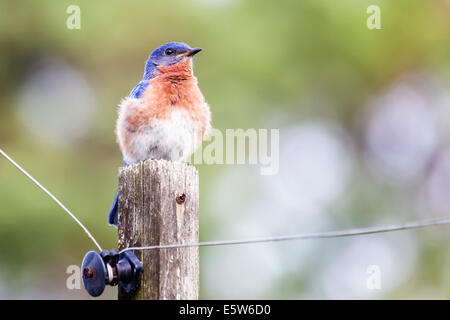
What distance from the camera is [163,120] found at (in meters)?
5.02

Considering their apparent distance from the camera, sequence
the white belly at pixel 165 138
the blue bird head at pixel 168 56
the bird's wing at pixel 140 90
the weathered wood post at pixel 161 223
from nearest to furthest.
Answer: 1. the weathered wood post at pixel 161 223
2. the white belly at pixel 165 138
3. the bird's wing at pixel 140 90
4. the blue bird head at pixel 168 56

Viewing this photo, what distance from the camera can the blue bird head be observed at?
5.66 m

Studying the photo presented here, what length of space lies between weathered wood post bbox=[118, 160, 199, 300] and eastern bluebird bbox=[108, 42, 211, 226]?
1.73 metres

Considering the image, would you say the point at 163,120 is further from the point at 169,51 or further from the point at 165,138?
the point at 169,51

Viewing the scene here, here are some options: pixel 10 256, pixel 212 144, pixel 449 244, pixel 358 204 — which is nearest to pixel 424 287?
pixel 449 244

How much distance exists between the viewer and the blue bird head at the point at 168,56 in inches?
223

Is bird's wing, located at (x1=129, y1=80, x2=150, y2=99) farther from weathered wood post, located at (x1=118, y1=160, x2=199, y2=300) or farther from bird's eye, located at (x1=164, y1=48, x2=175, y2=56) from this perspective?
weathered wood post, located at (x1=118, y1=160, x2=199, y2=300)

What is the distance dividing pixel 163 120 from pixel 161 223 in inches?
78.7

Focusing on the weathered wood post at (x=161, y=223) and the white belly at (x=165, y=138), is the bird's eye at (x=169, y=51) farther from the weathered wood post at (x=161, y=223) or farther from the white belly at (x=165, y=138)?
the weathered wood post at (x=161, y=223)

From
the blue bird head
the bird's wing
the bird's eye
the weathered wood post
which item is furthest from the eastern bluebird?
the weathered wood post

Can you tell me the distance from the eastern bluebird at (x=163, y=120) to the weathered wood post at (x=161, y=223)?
1732 mm

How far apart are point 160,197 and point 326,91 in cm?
599

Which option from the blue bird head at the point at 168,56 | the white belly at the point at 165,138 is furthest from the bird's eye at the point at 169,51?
the white belly at the point at 165,138
